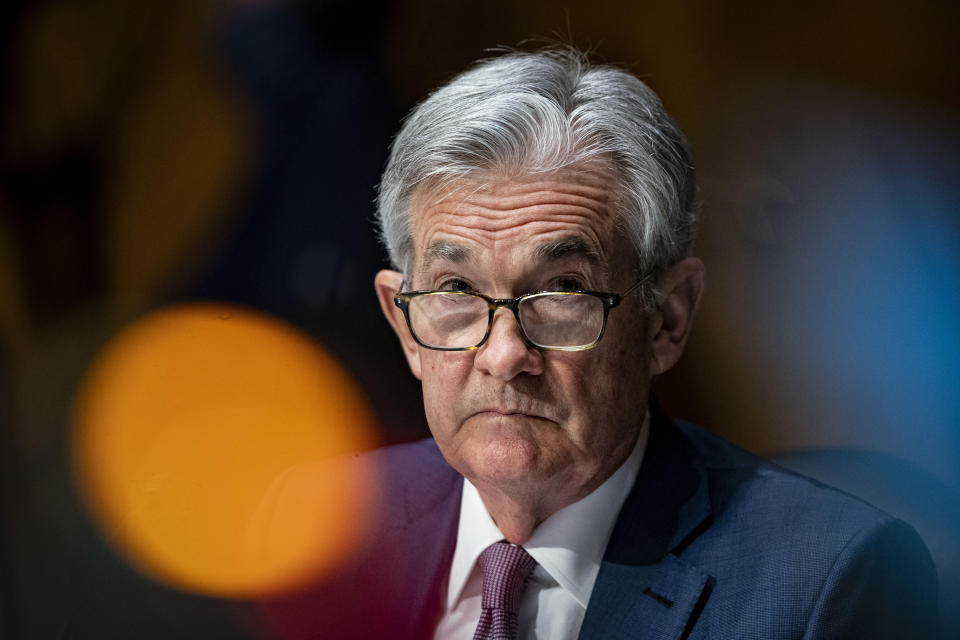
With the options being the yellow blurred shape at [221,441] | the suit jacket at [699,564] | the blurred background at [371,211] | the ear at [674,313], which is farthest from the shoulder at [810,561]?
the yellow blurred shape at [221,441]

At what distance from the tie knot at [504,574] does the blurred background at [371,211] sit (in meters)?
0.37

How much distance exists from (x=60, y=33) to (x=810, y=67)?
62.2 inches

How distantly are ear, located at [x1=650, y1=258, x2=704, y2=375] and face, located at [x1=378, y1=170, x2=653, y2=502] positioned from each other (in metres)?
0.08

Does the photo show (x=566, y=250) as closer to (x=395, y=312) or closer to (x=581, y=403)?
(x=581, y=403)

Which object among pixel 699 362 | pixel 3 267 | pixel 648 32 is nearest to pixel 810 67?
pixel 648 32

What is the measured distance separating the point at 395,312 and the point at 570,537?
552 mm

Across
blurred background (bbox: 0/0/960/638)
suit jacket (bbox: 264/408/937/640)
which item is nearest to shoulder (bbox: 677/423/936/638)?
suit jacket (bbox: 264/408/937/640)

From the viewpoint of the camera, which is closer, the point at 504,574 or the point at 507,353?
the point at 507,353

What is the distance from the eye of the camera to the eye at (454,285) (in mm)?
1423

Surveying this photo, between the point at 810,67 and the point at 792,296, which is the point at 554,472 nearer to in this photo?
the point at 792,296

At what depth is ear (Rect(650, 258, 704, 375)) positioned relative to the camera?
1531 millimetres

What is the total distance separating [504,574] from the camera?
1494mm

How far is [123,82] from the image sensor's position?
1825 mm

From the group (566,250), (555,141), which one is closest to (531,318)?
(566,250)
